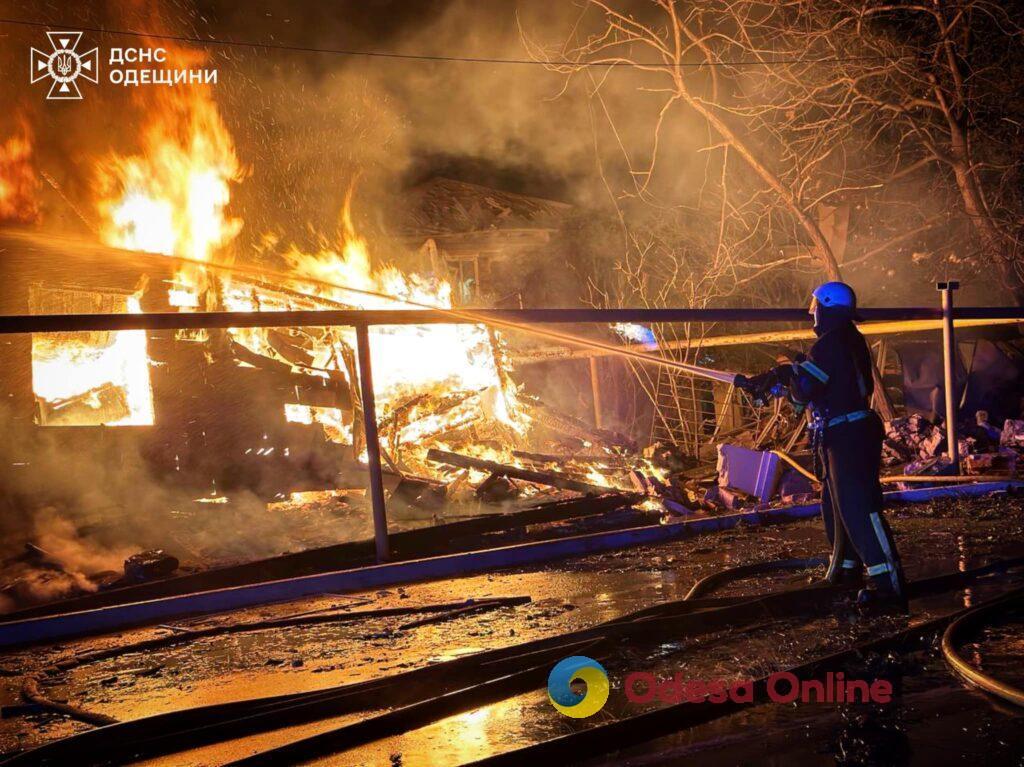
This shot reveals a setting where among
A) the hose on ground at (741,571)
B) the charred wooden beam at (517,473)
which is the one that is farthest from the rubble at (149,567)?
the hose on ground at (741,571)

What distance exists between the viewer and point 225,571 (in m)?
4.84

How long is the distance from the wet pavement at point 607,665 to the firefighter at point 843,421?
0.34 m

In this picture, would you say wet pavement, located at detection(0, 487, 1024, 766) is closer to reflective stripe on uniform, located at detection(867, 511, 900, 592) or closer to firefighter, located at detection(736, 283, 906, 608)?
reflective stripe on uniform, located at detection(867, 511, 900, 592)

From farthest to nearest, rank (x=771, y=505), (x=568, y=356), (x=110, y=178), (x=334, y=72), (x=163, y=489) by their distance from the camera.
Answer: (x=334, y=72) < (x=568, y=356) < (x=110, y=178) < (x=163, y=489) < (x=771, y=505)

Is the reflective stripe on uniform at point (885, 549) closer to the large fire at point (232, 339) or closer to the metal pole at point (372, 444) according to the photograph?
the metal pole at point (372, 444)

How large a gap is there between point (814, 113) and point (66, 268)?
12344mm

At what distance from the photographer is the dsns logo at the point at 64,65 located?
34.9ft

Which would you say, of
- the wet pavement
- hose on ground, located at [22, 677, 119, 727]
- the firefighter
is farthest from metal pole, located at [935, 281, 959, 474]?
hose on ground, located at [22, 677, 119, 727]

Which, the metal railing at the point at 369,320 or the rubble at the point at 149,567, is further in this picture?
the rubble at the point at 149,567

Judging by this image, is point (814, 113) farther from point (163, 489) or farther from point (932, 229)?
point (163, 489)

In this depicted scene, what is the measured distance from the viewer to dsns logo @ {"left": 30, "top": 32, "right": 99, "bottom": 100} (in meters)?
10.6

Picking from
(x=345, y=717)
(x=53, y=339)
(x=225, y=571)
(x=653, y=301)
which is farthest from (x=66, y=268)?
(x=653, y=301)

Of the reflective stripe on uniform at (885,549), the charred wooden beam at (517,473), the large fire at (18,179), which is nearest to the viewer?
the reflective stripe on uniform at (885,549)

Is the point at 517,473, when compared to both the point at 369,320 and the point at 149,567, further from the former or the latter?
the point at 369,320
